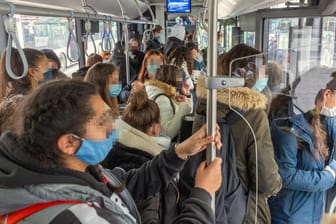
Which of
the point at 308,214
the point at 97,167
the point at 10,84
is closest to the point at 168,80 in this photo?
the point at 10,84

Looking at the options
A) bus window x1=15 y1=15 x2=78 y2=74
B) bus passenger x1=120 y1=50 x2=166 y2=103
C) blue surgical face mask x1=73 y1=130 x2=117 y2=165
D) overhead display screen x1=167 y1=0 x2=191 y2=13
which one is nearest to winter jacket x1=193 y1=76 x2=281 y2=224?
blue surgical face mask x1=73 y1=130 x2=117 y2=165

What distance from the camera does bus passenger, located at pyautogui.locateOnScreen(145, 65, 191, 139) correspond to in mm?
2475

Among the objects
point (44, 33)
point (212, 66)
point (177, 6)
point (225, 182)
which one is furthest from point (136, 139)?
point (177, 6)

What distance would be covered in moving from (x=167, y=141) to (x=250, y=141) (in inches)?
20.3

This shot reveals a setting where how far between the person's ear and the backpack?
2.10 feet

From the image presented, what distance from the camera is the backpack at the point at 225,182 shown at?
4.86 feet

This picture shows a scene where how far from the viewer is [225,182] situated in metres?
1.50

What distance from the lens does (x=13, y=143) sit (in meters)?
0.88

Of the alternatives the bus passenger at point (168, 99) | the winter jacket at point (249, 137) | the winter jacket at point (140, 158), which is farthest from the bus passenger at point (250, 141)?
the bus passenger at point (168, 99)

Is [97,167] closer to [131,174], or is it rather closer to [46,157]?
[46,157]

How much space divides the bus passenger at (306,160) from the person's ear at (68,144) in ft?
3.96

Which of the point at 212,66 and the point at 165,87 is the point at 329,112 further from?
the point at 165,87

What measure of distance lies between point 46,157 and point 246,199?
1.03m

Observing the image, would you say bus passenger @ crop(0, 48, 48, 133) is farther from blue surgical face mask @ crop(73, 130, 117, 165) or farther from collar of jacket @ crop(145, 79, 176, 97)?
collar of jacket @ crop(145, 79, 176, 97)
